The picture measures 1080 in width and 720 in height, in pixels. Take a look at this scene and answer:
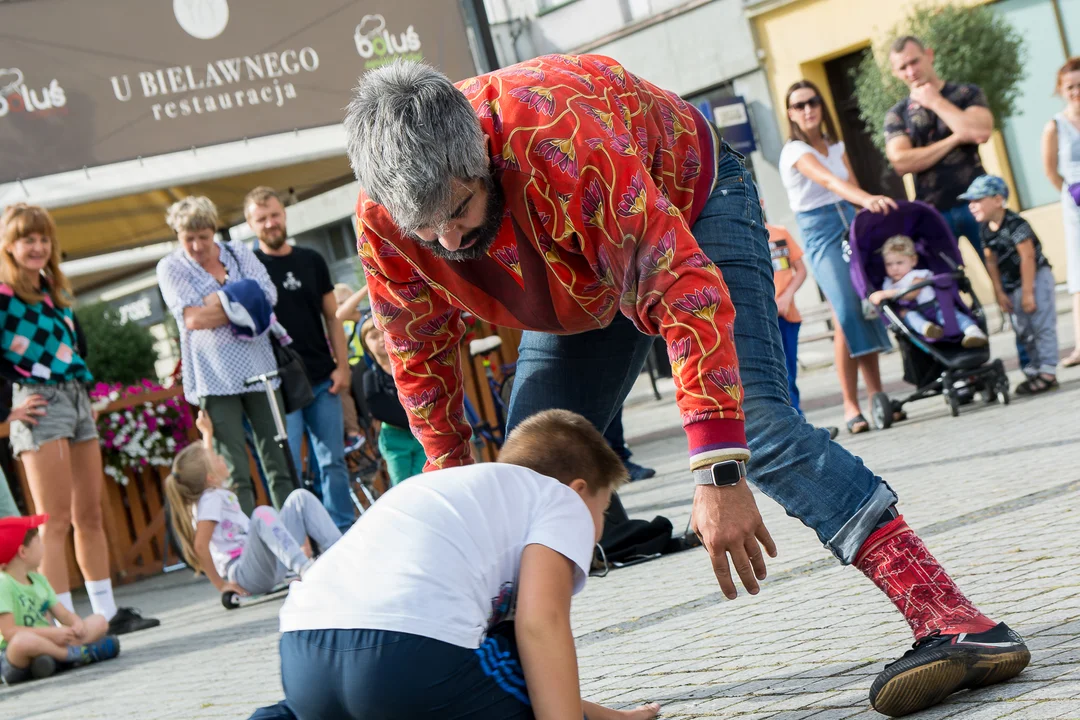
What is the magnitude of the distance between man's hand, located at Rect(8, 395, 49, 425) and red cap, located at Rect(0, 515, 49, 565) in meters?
0.68

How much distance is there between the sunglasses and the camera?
8.62 meters

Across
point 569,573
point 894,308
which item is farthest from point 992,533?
point 894,308

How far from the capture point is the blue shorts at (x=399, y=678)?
243 centimetres

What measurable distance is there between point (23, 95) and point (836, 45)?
41.2ft

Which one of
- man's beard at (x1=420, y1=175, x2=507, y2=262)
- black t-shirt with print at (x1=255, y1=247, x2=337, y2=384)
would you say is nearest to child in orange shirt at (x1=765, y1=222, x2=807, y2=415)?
black t-shirt with print at (x1=255, y1=247, x2=337, y2=384)

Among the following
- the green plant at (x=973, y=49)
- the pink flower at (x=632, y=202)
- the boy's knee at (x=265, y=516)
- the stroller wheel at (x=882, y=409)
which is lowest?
the stroller wheel at (x=882, y=409)

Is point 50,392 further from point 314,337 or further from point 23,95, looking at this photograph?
point 23,95

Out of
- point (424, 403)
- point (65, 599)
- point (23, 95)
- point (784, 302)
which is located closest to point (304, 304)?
point (65, 599)

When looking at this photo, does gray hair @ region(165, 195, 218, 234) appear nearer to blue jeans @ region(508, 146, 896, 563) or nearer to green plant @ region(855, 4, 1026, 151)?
blue jeans @ region(508, 146, 896, 563)

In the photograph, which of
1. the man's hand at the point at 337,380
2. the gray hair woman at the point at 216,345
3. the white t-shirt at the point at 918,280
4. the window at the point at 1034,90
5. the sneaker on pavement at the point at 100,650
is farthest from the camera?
the window at the point at 1034,90

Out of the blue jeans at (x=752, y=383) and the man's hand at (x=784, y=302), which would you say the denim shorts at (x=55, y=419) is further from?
the man's hand at (x=784, y=302)

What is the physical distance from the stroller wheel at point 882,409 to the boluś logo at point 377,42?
5365mm

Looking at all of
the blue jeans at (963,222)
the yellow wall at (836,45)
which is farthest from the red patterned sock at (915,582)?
the yellow wall at (836,45)

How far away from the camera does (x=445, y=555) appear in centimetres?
251
